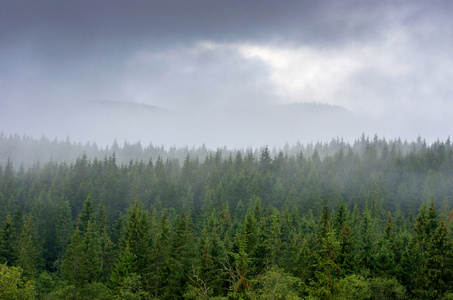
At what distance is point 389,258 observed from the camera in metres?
41.2

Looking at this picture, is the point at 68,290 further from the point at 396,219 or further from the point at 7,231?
the point at 396,219

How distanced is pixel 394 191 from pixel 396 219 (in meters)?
40.6

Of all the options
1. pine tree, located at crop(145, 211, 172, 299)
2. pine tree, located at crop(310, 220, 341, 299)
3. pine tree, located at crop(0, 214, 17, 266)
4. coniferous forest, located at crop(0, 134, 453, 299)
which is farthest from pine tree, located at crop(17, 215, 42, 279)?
pine tree, located at crop(310, 220, 341, 299)

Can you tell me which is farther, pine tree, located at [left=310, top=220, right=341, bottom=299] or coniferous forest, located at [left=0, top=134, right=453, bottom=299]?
coniferous forest, located at [left=0, top=134, right=453, bottom=299]

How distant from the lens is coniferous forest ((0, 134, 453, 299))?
3388 centimetres

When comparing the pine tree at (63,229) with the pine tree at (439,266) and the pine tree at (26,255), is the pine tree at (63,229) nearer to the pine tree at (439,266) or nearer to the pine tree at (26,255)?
the pine tree at (26,255)

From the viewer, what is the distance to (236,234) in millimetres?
47656

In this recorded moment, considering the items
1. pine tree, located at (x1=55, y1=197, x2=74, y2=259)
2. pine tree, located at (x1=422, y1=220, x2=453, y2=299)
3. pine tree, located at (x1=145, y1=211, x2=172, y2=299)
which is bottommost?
pine tree, located at (x1=55, y1=197, x2=74, y2=259)

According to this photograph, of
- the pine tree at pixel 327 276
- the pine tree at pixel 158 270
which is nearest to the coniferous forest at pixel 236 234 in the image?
the pine tree at pixel 327 276

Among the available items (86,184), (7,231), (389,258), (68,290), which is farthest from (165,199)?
(389,258)

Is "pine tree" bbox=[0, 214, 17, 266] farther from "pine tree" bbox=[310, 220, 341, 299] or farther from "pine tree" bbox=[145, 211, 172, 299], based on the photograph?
"pine tree" bbox=[310, 220, 341, 299]

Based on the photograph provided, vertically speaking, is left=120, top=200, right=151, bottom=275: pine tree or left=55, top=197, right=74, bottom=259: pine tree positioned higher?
left=120, top=200, right=151, bottom=275: pine tree

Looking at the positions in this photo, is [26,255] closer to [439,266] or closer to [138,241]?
[138,241]

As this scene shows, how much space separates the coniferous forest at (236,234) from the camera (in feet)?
111
